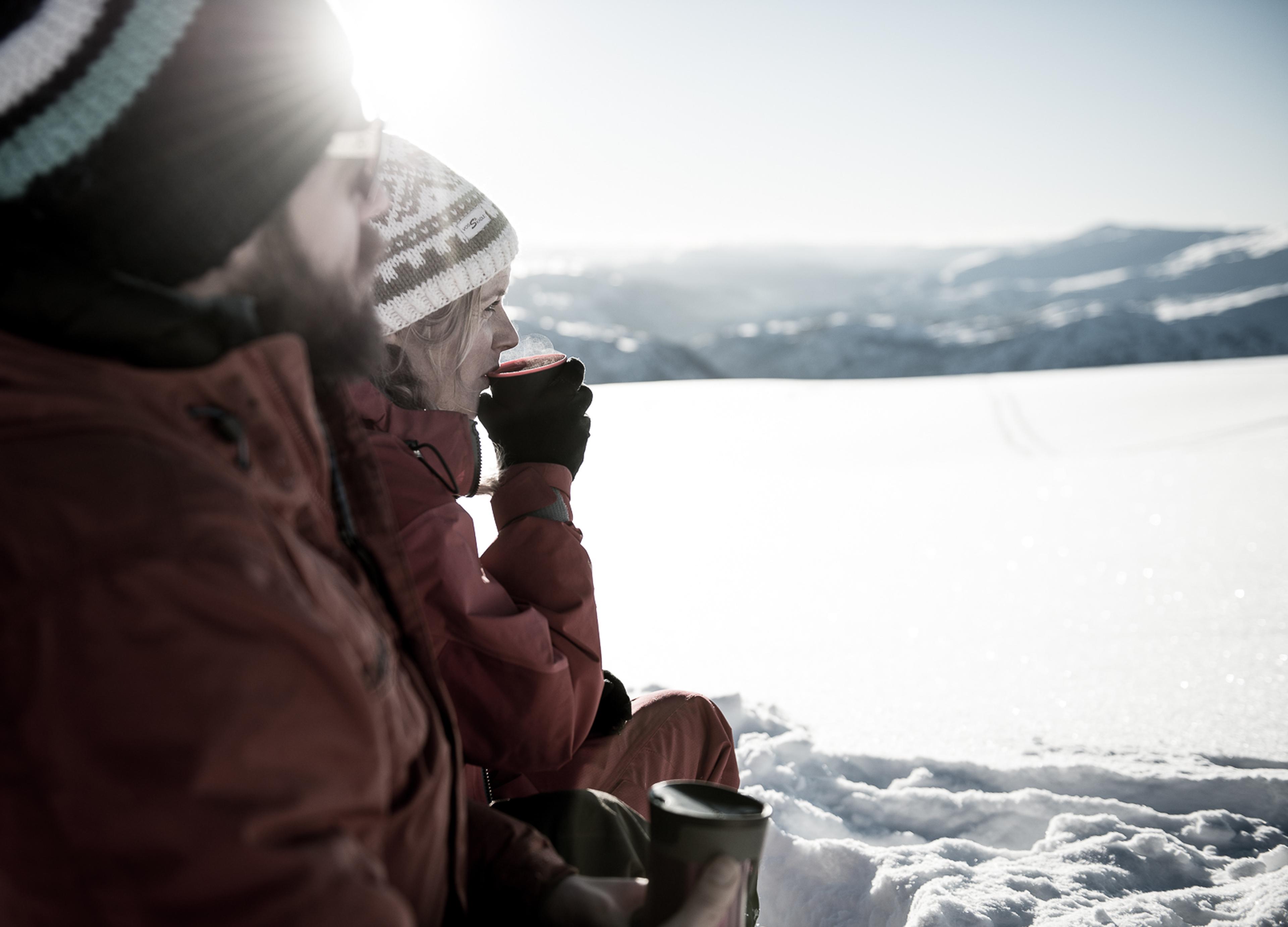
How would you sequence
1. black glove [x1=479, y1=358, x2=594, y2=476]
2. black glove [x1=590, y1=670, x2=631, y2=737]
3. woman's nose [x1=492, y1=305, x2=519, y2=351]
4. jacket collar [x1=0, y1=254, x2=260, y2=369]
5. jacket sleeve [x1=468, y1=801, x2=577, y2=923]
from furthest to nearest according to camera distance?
woman's nose [x1=492, y1=305, x2=519, y2=351] → black glove [x1=479, y1=358, x2=594, y2=476] → black glove [x1=590, y1=670, x2=631, y2=737] → jacket sleeve [x1=468, y1=801, x2=577, y2=923] → jacket collar [x1=0, y1=254, x2=260, y2=369]

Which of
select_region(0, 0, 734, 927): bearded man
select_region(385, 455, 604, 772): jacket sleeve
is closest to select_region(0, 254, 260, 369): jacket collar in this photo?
select_region(0, 0, 734, 927): bearded man

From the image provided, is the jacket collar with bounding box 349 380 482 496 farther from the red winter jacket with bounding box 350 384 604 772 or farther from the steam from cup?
the steam from cup

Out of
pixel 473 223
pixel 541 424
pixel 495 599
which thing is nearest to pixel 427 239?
pixel 473 223

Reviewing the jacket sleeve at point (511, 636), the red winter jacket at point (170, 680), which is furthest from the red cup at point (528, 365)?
the red winter jacket at point (170, 680)

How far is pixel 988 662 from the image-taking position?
107 inches

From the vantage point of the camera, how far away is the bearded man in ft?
1.67

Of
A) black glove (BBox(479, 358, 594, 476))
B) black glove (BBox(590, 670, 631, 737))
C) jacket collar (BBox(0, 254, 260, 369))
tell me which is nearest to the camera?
jacket collar (BBox(0, 254, 260, 369))

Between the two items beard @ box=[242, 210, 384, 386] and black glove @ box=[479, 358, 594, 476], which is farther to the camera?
black glove @ box=[479, 358, 594, 476]

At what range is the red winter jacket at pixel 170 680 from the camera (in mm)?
503

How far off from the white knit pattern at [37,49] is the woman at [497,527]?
67cm

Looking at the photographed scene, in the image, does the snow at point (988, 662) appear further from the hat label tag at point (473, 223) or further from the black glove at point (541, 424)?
the hat label tag at point (473, 223)

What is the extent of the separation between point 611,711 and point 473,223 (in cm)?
104

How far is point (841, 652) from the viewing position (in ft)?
9.27

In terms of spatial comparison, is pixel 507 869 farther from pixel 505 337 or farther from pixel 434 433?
pixel 505 337
